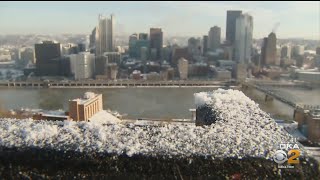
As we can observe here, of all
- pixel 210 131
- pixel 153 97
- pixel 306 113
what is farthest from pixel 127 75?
pixel 210 131

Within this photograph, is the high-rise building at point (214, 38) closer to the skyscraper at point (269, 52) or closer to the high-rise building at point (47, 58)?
the skyscraper at point (269, 52)

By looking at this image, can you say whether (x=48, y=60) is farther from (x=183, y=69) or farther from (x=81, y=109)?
(x=81, y=109)

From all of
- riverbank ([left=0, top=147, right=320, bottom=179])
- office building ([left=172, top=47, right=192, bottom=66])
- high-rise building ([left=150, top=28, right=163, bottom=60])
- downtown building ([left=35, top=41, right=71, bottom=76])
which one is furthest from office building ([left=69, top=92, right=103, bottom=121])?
high-rise building ([left=150, top=28, right=163, bottom=60])

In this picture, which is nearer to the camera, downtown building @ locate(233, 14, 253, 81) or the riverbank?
the riverbank

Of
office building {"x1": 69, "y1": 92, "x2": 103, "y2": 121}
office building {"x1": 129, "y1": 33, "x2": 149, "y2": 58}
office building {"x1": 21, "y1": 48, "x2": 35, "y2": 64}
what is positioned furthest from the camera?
office building {"x1": 129, "y1": 33, "x2": 149, "y2": 58}

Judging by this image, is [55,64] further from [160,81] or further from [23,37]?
[23,37]

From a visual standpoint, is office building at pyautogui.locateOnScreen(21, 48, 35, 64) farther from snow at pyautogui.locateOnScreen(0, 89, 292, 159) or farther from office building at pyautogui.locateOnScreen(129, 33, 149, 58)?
snow at pyautogui.locateOnScreen(0, 89, 292, 159)

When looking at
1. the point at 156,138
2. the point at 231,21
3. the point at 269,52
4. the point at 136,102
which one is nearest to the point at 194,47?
the point at 231,21
